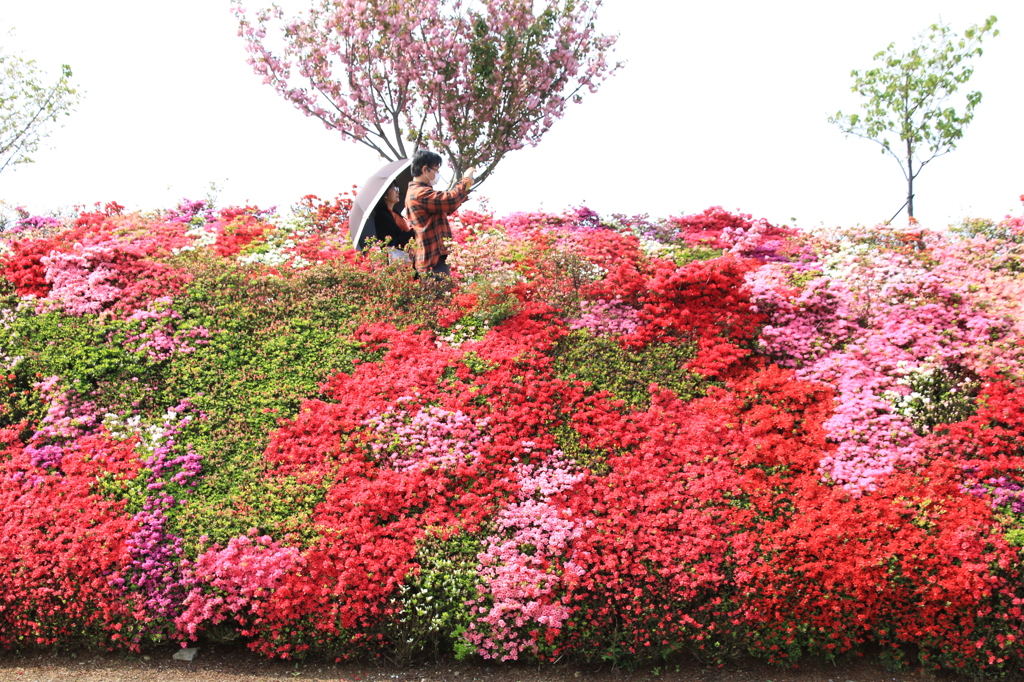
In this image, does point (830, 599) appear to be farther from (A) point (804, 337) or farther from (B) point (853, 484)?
(A) point (804, 337)

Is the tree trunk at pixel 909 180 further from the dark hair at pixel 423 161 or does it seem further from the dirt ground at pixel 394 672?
the dirt ground at pixel 394 672

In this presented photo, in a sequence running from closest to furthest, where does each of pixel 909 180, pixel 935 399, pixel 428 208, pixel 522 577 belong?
pixel 522 577 → pixel 935 399 → pixel 428 208 → pixel 909 180

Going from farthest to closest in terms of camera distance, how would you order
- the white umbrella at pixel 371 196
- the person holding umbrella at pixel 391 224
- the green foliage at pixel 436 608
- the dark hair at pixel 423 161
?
the person holding umbrella at pixel 391 224 < the white umbrella at pixel 371 196 < the dark hair at pixel 423 161 < the green foliage at pixel 436 608

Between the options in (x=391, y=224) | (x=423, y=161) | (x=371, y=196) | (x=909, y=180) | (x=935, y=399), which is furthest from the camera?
(x=909, y=180)

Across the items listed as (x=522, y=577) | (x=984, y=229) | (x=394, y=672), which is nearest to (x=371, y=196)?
(x=522, y=577)

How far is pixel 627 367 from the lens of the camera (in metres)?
9.08

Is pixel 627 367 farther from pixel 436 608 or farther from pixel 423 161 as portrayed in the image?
pixel 423 161

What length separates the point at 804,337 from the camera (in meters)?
9.54

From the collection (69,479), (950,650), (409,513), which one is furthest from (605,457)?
(69,479)

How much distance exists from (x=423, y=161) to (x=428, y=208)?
637 mm

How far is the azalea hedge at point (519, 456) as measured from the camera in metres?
6.41

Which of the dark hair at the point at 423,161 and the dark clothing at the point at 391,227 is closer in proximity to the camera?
the dark hair at the point at 423,161

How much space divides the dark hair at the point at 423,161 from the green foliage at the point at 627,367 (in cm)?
315

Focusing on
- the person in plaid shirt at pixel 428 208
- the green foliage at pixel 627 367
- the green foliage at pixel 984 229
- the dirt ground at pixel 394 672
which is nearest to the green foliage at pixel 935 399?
the green foliage at pixel 627 367
